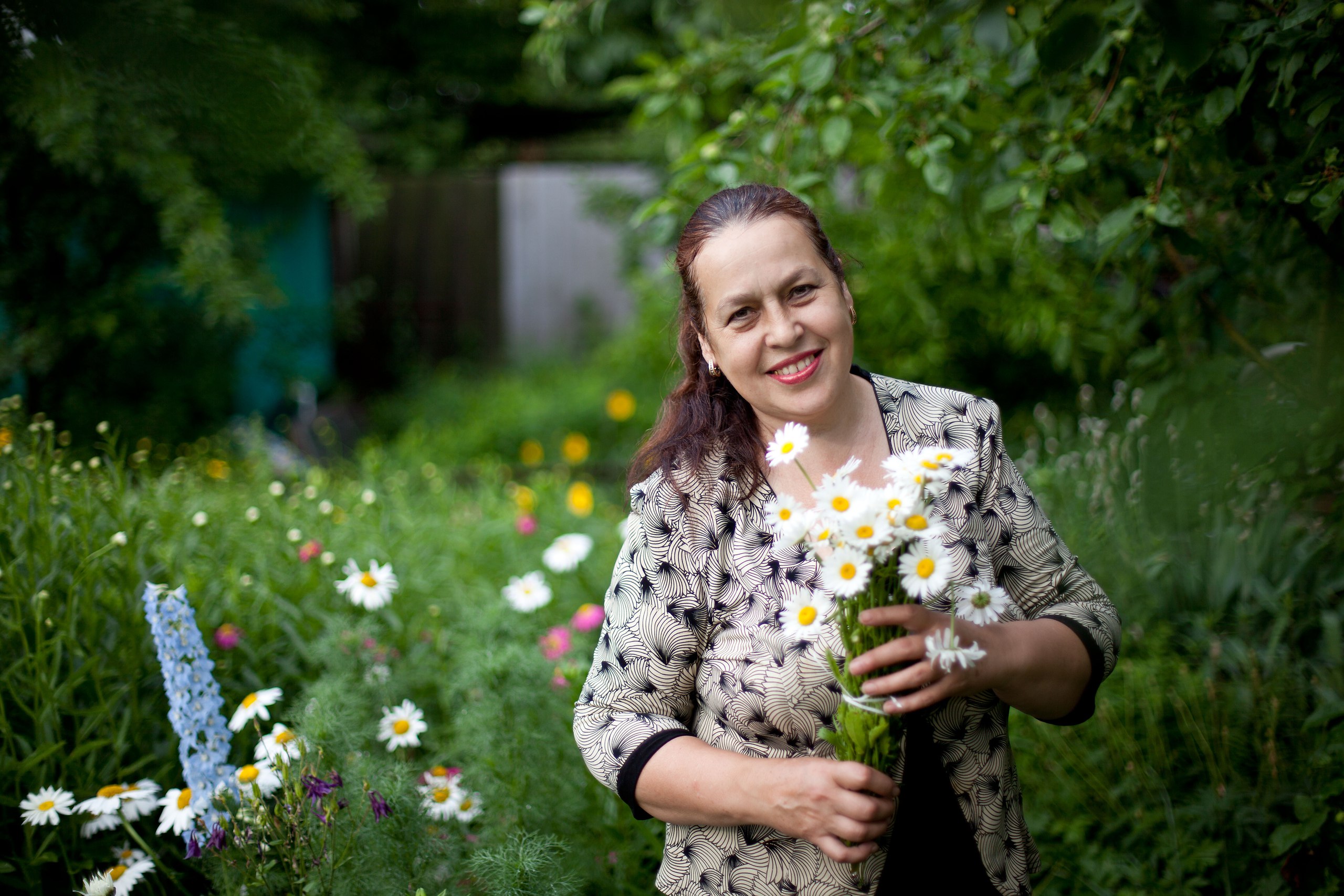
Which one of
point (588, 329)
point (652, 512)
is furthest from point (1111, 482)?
point (588, 329)

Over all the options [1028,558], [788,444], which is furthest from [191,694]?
[1028,558]

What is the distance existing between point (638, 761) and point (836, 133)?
1.41m

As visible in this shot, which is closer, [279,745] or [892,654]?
[892,654]

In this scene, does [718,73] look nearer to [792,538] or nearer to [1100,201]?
[1100,201]

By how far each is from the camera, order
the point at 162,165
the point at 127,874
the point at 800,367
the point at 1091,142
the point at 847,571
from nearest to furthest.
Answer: the point at 847,571
the point at 800,367
the point at 127,874
the point at 1091,142
the point at 162,165

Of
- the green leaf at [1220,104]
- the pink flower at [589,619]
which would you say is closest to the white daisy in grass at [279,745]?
the pink flower at [589,619]

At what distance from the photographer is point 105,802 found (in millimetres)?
1692

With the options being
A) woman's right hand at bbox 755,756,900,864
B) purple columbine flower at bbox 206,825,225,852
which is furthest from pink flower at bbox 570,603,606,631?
woman's right hand at bbox 755,756,900,864

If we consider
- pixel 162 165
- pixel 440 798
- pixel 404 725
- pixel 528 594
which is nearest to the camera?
pixel 440 798

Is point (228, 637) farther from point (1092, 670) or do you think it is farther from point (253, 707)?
point (1092, 670)

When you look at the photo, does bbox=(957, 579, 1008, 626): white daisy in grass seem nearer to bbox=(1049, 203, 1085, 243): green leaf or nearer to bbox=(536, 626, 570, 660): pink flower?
bbox=(1049, 203, 1085, 243): green leaf

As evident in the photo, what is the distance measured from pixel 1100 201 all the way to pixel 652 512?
1.96 m

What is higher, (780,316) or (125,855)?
(780,316)

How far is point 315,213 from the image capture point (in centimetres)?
707
